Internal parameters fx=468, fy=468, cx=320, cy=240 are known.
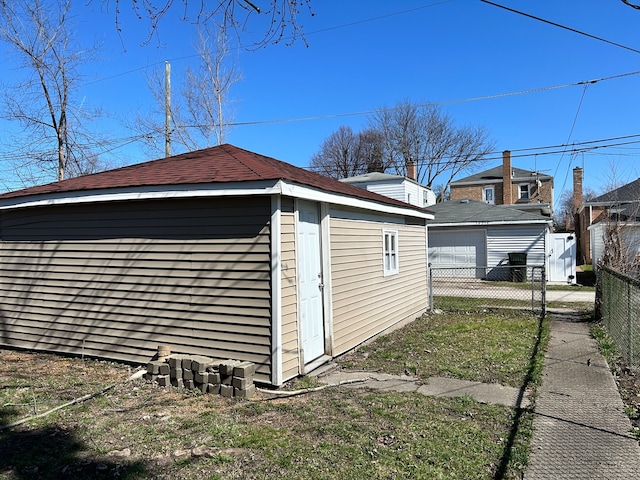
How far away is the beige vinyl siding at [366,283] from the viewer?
717 centimetres

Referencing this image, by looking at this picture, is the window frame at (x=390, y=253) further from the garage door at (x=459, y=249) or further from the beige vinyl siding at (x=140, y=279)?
the garage door at (x=459, y=249)

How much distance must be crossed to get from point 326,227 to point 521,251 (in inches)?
646

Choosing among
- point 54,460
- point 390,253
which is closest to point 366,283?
point 390,253

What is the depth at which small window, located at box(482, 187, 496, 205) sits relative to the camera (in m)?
36.6

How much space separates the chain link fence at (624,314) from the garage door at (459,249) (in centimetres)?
1209

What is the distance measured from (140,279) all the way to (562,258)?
1901cm

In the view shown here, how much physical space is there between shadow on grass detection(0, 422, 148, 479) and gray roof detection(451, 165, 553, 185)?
36.7 metres

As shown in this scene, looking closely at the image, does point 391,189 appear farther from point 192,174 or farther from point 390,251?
point 192,174

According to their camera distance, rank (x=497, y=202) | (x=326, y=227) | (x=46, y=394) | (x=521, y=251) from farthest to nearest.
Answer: (x=497, y=202)
(x=521, y=251)
(x=326, y=227)
(x=46, y=394)

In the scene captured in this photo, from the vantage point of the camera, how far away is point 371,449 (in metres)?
3.84

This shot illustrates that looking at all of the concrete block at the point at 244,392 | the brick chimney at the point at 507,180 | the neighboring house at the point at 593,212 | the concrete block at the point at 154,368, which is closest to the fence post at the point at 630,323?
the concrete block at the point at 244,392

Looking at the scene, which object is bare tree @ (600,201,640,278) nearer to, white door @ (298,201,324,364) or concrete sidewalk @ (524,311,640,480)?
concrete sidewalk @ (524,311,640,480)

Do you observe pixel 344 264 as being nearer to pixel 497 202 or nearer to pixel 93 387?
pixel 93 387

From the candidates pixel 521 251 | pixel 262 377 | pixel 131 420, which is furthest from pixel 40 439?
pixel 521 251
